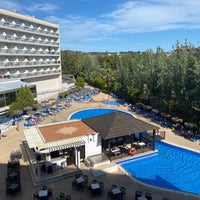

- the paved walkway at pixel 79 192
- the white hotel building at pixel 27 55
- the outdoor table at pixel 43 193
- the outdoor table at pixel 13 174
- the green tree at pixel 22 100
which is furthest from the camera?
the white hotel building at pixel 27 55

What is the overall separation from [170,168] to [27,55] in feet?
145

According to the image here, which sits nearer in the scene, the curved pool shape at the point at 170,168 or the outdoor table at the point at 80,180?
the outdoor table at the point at 80,180

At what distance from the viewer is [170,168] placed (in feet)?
64.2

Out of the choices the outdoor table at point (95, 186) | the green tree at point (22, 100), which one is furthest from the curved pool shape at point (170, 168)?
the green tree at point (22, 100)

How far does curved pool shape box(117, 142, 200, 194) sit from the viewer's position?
17.1 meters

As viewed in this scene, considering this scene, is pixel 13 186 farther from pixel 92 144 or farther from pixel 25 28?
pixel 25 28

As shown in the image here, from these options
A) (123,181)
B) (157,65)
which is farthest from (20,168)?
(157,65)

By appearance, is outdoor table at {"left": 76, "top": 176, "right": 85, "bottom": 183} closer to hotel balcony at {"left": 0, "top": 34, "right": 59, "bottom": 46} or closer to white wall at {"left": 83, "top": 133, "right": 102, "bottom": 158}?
white wall at {"left": 83, "top": 133, "right": 102, "bottom": 158}

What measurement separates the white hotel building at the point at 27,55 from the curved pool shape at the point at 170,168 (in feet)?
99.5

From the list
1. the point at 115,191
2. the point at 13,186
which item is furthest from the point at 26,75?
the point at 115,191

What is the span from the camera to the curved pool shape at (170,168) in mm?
17062

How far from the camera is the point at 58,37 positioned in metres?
63.8

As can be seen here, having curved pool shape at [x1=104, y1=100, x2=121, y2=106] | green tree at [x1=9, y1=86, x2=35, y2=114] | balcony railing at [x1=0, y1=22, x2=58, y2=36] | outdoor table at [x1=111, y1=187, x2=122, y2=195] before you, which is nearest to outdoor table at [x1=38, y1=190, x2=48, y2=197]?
outdoor table at [x1=111, y1=187, x2=122, y2=195]

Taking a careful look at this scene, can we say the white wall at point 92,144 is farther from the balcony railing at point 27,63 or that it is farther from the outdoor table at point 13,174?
the balcony railing at point 27,63
